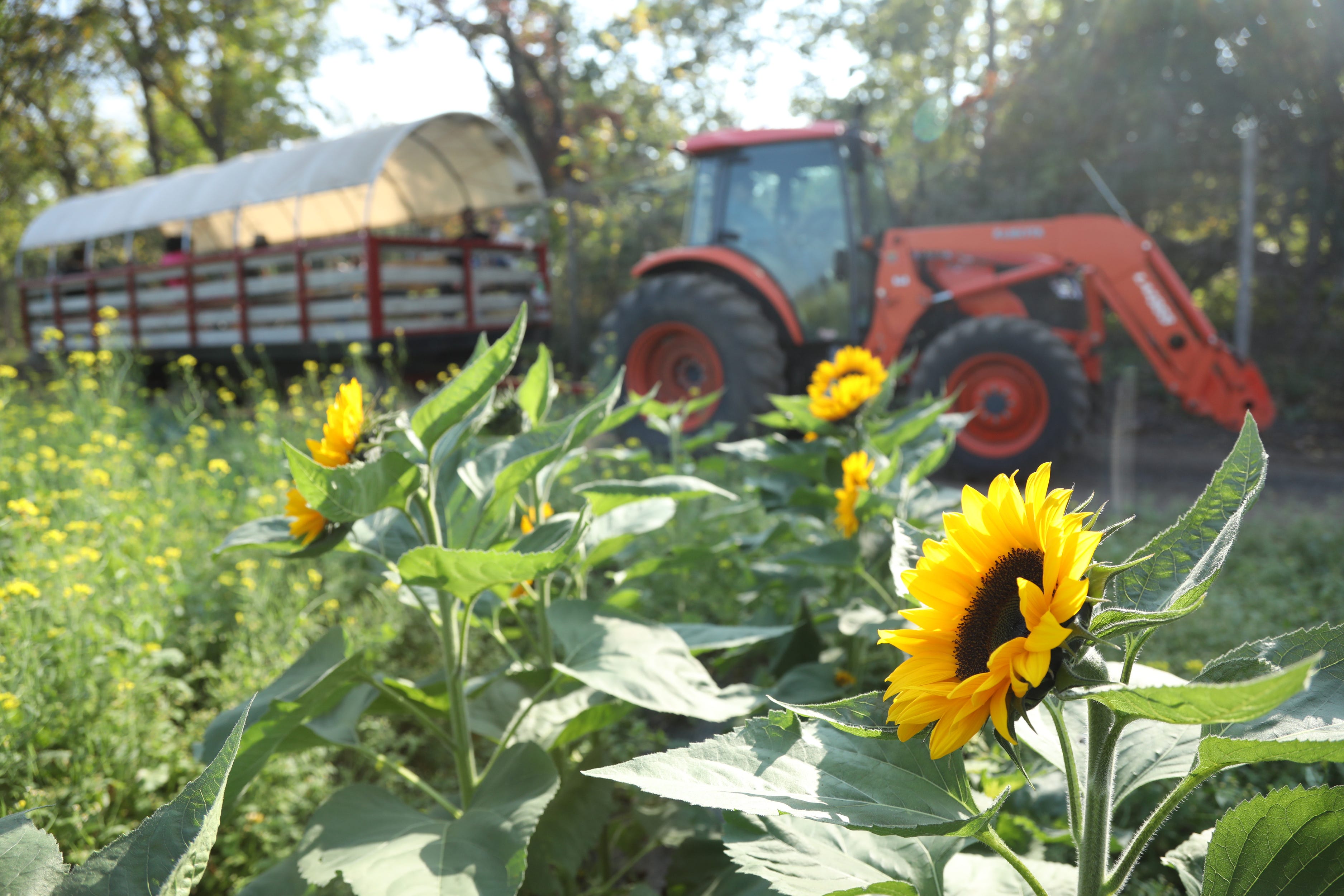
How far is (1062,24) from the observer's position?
8.72 meters

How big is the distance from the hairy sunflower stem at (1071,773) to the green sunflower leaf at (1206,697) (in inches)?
3.6

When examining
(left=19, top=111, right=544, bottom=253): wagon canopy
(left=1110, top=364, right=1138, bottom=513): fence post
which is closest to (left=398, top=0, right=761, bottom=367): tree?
(left=19, top=111, right=544, bottom=253): wagon canopy

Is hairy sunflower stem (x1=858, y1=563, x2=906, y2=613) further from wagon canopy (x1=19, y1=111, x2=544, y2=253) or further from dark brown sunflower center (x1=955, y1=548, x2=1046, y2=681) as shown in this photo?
wagon canopy (x1=19, y1=111, x2=544, y2=253)

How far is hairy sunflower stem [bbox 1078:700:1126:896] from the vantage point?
76 cm

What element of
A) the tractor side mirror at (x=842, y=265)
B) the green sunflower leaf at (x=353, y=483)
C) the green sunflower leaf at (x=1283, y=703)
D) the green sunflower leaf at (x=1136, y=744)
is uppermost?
the tractor side mirror at (x=842, y=265)

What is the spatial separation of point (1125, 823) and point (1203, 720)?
1.45 meters

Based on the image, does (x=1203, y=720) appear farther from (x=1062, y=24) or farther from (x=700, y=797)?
(x=1062, y=24)

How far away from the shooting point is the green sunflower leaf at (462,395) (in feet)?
3.81

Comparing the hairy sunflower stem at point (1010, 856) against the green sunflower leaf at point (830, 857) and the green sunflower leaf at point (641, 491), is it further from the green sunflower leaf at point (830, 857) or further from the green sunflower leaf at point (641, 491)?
the green sunflower leaf at point (641, 491)

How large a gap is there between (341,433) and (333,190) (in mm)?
7378

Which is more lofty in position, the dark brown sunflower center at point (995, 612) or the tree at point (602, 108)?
the tree at point (602, 108)

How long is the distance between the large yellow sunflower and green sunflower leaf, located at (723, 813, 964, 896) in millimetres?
243

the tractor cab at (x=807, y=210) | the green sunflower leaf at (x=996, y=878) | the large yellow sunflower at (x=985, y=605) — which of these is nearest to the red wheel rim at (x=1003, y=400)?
the tractor cab at (x=807, y=210)

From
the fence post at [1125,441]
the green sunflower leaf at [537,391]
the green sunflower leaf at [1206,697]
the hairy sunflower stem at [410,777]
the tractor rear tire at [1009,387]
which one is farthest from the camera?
the tractor rear tire at [1009,387]
